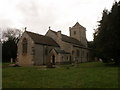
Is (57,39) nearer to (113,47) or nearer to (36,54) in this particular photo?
(36,54)

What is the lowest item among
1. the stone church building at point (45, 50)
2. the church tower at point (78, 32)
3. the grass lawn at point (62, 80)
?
the grass lawn at point (62, 80)

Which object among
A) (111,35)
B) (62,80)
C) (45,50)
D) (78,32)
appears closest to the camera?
(62,80)

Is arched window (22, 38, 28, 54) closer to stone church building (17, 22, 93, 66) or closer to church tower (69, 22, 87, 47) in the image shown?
stone church building (17, 22, 93, 66)

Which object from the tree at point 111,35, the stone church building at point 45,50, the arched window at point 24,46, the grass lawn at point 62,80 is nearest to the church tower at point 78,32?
the stone church building at point 45,50

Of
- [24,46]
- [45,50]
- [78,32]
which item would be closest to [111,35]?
[45,50]

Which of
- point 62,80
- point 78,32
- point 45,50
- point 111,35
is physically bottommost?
point 62,80

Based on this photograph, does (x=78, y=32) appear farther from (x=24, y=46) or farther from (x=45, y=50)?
(x=24, y=46)

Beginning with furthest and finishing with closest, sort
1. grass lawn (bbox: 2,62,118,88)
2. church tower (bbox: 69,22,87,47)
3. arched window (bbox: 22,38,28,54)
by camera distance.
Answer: church tower (bbox: 69,22,87,47), arched window (bbox: 22,38,28,54), grass lawn (bbox: 2,62,118,88)

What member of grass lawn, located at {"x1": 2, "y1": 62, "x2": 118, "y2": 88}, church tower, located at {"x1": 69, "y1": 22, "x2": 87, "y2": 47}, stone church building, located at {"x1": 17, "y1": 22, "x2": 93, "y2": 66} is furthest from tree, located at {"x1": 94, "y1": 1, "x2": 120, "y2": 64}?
church tower, located at {"x1": 69, "y1": 22, "x2": 87, "y2": 47}

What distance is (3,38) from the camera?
73688mm

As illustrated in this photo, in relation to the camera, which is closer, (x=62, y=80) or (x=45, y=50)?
(x=62, y=80)

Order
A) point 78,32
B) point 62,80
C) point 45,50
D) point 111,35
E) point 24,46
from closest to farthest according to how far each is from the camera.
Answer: point 62,80, point 111,35, point 24,46, point 45,50, point 78,32

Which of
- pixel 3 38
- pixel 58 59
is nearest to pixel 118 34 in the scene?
pixel 58 59

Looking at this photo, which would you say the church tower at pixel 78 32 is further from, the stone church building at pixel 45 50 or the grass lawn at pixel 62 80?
the grass lawn at pixel 62 80
